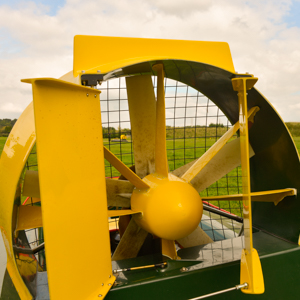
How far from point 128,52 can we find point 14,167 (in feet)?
2.92

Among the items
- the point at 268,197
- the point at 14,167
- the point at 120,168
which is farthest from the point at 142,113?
the point at 268,197

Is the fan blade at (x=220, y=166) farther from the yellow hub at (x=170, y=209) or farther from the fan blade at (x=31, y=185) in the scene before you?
the fan blade at (x=31, y=185)

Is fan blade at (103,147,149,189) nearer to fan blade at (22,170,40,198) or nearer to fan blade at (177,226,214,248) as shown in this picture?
fan blade at (22,170,40,198)

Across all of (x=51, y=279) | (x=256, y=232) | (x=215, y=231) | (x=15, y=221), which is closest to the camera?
(x=51, y=279)

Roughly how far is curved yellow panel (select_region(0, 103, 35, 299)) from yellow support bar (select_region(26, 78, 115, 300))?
0.24 meters

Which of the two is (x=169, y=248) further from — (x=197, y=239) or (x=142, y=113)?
(x=142, y=113)

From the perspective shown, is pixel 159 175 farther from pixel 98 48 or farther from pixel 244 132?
pixel 98 48

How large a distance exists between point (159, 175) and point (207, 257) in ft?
2.06

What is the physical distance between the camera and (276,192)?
6.52 ft

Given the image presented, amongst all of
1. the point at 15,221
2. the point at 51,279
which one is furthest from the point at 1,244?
the point at 51,279

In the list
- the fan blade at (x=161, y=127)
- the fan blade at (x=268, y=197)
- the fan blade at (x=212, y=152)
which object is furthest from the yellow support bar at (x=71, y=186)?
the fan blade at (x=268, y=197)

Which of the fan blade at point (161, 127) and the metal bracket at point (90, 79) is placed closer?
the metal bracket at point (90, 79)

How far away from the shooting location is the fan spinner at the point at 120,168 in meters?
1.22

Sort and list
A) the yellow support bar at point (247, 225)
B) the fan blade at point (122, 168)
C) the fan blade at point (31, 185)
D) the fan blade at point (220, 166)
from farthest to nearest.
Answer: the fan blade at point (220, 166) < the fan blade at point (31, 185) < the fan blade at point (122, 168) < the yellow support bar at point (247, 225)
